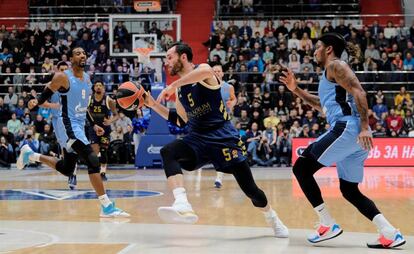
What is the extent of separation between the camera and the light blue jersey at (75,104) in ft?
28.9

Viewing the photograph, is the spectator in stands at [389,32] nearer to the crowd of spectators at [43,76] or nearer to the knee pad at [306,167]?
the crowd of spectators at [43,76]

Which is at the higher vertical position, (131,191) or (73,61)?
(73,61)

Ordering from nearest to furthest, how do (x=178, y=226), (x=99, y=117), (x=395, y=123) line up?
(x=178, y=226) → (x=99, y=117) → (x=395, y=123)

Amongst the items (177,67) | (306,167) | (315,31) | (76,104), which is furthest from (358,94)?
(315,31)

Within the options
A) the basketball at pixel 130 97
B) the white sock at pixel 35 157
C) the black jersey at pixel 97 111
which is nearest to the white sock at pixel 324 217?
the basketball at pixel 130 97

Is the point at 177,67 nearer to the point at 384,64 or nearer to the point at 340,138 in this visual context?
the point at 340,138

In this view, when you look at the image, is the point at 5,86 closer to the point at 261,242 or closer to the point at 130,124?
the point at 130,124

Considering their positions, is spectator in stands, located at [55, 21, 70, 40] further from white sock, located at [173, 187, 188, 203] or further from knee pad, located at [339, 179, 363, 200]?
knee pad, located at [339, 179, 363, 200]

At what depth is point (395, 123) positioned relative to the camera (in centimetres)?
2014

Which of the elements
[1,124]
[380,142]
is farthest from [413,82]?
[1,124]

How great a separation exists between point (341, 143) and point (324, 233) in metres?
0.86

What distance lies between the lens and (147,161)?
18.2 meters

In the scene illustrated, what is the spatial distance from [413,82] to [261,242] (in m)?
17.2

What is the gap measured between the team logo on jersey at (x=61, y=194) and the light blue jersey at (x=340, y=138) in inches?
195
